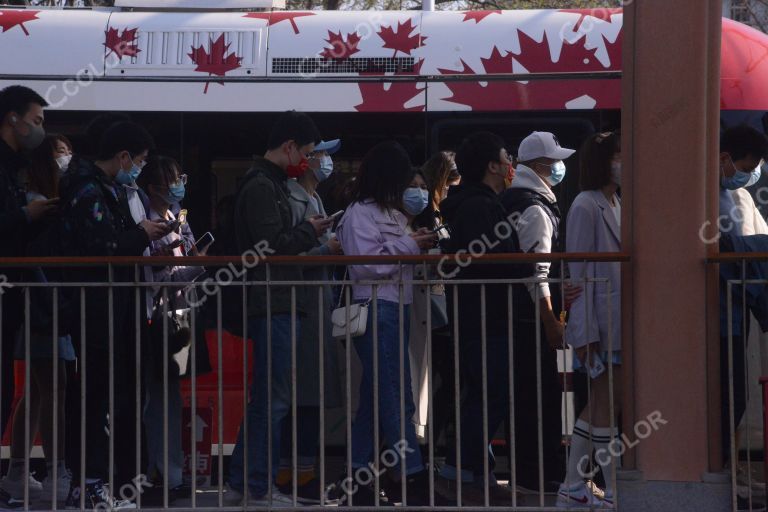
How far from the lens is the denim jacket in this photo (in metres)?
6.36

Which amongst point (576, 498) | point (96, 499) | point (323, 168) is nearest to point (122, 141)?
point (323, 168)

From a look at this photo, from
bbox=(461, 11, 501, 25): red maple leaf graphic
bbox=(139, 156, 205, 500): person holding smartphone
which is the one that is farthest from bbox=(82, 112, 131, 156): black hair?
bbox=(461, 11, 501, 25): red maple leaf graphic

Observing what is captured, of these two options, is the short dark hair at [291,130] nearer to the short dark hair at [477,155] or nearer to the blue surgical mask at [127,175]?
the blue surgical mask at [127,175]

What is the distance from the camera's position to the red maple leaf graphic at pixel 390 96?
26.0 feet

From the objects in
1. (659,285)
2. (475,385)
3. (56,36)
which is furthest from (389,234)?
(56,36)

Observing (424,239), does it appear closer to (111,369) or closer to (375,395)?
(375,395)

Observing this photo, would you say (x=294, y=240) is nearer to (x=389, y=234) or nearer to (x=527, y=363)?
(x=389, y=234)

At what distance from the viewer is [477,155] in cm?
682

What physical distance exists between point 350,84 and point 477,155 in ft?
4.76

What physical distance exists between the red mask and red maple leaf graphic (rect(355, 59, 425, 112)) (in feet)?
4.13

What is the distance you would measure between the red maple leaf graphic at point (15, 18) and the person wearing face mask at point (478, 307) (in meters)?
3.08

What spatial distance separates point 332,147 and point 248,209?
0.95m

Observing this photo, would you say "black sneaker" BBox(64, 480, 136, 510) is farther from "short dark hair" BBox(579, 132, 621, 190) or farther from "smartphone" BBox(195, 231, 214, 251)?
"short dark hair" BBox(579, 132, 621, 190)

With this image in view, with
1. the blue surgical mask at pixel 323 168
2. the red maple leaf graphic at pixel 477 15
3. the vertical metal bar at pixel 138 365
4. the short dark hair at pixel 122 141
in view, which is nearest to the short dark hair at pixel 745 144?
the red maple leaf graphic at pixel 477 15
